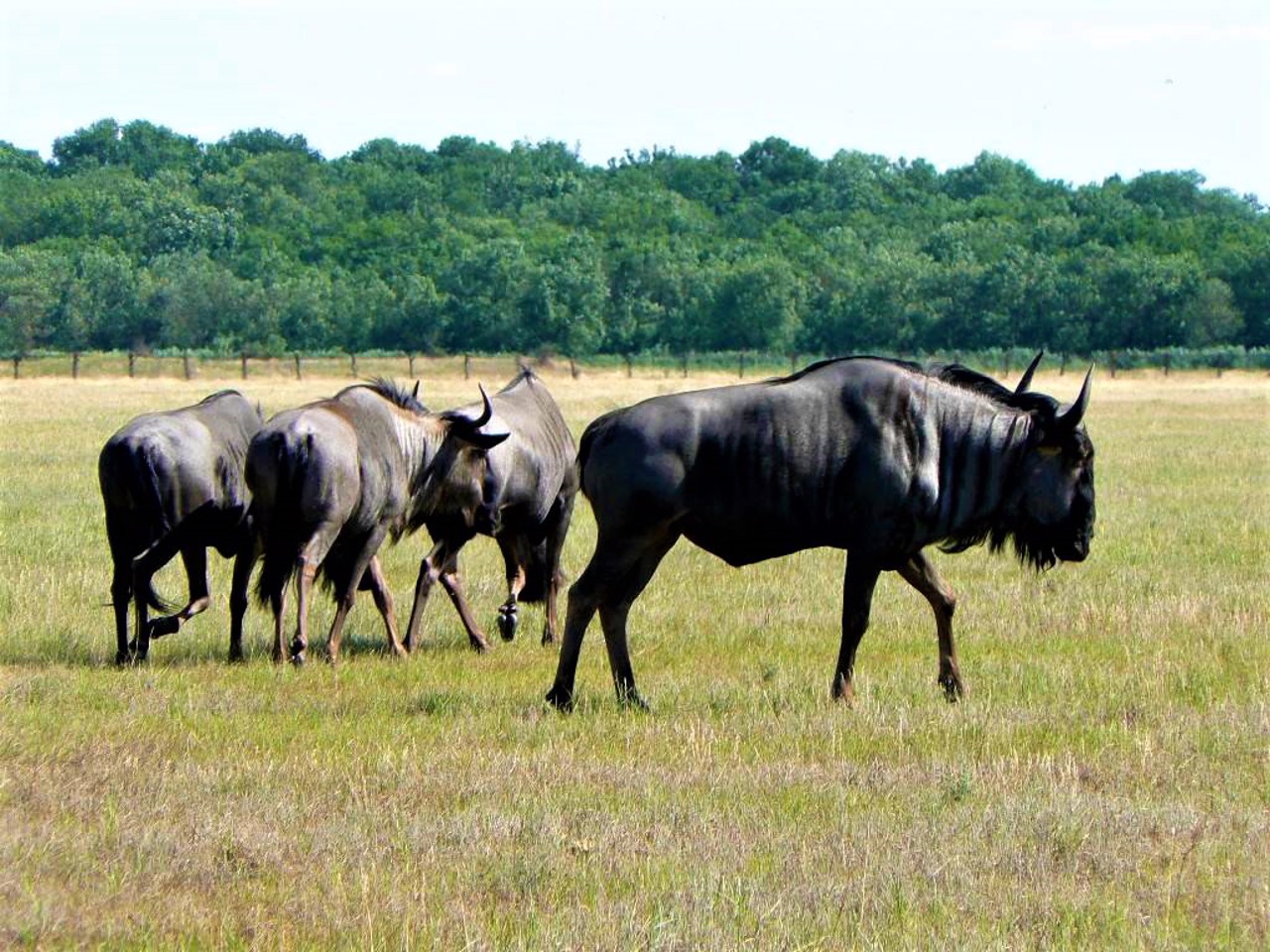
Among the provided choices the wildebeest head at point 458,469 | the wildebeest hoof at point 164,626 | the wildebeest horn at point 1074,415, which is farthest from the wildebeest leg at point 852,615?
the wildebeest hoof at point 164,626

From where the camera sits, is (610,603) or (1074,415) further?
(1074,415)

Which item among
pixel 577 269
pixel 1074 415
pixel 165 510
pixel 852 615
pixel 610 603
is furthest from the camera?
pixel 577 269

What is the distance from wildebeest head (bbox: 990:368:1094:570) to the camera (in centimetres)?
1067

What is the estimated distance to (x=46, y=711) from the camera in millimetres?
9844

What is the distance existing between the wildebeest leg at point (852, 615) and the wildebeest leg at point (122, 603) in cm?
455

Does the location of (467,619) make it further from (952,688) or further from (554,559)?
(952,688)

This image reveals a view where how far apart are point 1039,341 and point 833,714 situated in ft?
283

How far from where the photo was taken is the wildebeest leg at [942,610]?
10.6 metres

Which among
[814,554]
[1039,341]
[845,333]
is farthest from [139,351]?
[814,554]

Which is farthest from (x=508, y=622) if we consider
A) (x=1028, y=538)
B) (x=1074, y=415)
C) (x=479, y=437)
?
(x=1074, y=415)

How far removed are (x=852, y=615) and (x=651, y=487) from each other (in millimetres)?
1421

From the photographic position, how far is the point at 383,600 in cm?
1277

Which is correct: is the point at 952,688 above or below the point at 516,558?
below

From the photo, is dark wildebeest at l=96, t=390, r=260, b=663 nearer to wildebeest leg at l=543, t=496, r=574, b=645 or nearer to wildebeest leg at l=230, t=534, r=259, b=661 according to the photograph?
wildebeest leg at l=230, t=534, r=259, b=661
